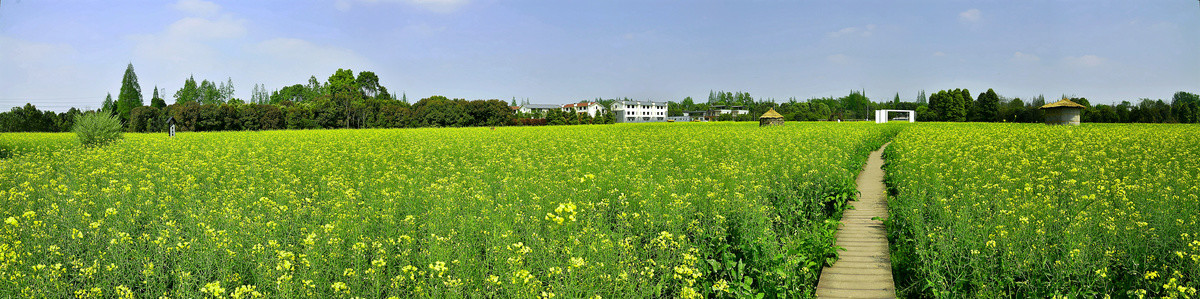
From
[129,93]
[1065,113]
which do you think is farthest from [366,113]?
[1065,113]

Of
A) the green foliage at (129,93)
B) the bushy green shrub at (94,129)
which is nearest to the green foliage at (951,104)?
the bushy green shrub at (94,129)

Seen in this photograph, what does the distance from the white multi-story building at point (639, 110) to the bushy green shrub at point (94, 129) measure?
414 feet

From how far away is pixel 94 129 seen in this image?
29.1m

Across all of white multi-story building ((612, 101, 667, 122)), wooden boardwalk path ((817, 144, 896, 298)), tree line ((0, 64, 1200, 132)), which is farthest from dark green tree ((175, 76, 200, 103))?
wooden boardwalk path ((817, 144, 896, 298))

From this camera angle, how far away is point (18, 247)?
588 centimetres

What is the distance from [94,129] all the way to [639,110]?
5330 inches

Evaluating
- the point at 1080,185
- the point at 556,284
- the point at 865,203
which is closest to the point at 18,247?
the point at 556,284

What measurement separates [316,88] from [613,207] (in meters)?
127

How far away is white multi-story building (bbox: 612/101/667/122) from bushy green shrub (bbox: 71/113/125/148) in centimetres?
12623

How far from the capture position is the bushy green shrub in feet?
94.4

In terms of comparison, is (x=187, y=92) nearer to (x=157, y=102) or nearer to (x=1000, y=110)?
(x=157, y=102)

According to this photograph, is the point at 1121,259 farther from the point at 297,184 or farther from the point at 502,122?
the point at 502,122

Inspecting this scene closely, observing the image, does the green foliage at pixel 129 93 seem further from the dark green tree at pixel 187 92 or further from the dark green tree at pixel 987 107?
the dark green tree at pixel 987 107

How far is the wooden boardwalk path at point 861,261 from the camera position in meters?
6.71
